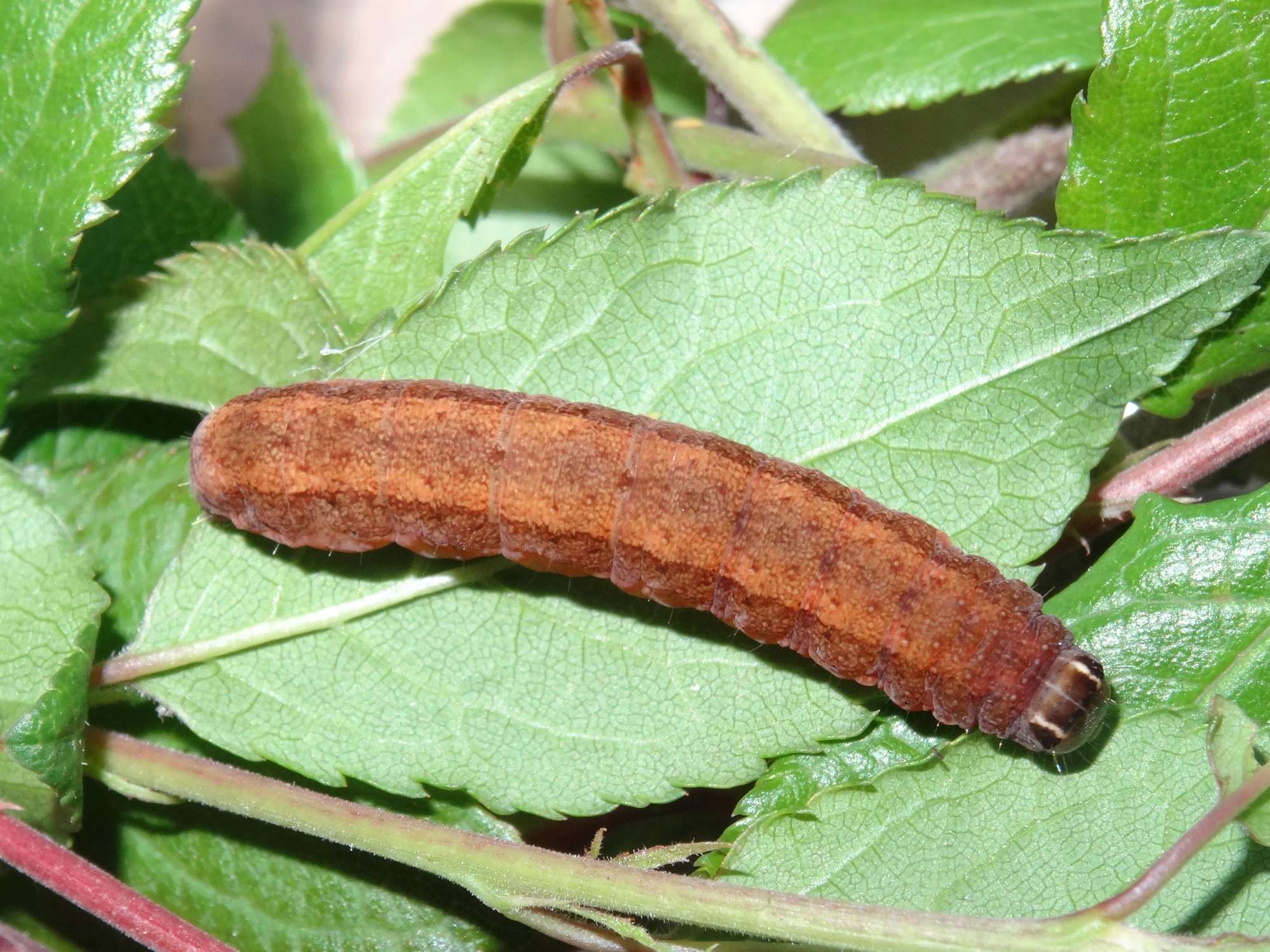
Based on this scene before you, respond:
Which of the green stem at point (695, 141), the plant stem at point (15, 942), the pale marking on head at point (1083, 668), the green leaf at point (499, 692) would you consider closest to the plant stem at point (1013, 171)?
the green stem at point (695, 141)

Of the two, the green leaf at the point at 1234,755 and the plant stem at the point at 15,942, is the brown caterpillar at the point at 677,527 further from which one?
the plant stem at the point at 15,942

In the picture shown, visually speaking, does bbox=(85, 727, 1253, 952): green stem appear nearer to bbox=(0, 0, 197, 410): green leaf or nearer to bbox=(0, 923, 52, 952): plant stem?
bbox=(0, 923, 52, 952): plant stem

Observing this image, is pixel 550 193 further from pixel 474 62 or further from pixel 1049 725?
pixel 1049 725

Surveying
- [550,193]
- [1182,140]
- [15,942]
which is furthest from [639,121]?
[15,942]

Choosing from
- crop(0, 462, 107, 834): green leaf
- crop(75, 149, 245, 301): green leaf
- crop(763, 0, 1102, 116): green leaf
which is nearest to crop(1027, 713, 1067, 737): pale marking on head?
crop(763, 0, 1102, 116): green leaf

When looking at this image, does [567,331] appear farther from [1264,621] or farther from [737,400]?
[1264,621]
